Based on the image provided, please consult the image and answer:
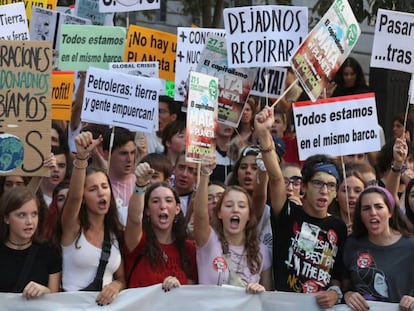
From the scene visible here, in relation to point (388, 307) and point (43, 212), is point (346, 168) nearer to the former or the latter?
point (388, 307)

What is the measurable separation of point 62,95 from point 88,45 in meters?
0.56

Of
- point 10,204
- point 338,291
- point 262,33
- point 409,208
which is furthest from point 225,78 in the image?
point 10,204

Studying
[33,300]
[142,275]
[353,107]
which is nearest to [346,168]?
[353,107]

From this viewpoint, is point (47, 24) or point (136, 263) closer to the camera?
point (136, 263)

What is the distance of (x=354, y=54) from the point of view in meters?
19.8

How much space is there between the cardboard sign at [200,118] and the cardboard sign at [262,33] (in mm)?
1088

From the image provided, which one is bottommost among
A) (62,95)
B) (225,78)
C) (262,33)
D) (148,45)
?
(62,95)

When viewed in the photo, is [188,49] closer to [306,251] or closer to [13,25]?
[13,25]

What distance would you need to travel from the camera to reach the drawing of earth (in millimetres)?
7141

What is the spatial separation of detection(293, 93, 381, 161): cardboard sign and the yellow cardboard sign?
2.18 metres

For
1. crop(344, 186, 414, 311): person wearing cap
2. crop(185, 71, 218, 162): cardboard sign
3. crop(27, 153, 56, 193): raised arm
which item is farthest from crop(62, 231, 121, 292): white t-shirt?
crop(344, 186, 414, 311): person wearing cap

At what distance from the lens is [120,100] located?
28.6ft

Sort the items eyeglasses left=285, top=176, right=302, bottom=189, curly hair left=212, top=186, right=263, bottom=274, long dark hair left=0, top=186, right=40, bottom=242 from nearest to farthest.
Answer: long dark hair left=0, top=186, right=40, bottom=242 → curly hair left=212, top=186, right=263, bottom=274 → eyeglasses left=285, top=176, right=302, bottom=189

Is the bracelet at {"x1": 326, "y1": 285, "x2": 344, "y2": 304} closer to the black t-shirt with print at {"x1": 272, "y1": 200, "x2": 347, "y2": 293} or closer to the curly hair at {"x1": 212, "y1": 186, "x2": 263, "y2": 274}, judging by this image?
the black t-shirt with print at {"x1": 272, "y1": 200, "x2": 347, "y2": 293}
